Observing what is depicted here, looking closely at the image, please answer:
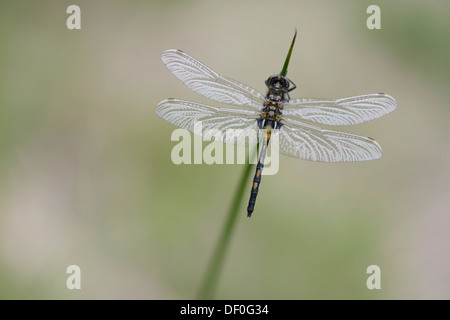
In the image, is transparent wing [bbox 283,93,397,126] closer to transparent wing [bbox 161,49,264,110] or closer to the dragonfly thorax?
the dragonfly thorax

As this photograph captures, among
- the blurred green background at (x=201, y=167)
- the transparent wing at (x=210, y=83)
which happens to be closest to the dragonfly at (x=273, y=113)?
the transparent wing at (x=210, y=83)

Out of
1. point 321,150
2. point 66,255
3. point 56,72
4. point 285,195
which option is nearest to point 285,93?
point 321,150

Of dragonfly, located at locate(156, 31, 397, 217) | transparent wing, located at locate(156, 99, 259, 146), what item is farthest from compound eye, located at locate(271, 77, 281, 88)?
transparent wing, located at locate(156, 99, 259, 146)

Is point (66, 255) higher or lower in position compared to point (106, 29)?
lower

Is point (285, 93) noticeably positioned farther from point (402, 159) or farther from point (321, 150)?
point (402, 159)

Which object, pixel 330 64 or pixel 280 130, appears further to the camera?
pixel 330 64

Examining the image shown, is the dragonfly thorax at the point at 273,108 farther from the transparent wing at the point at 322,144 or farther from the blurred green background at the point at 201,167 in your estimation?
the blurred green background at the point at 201,167
